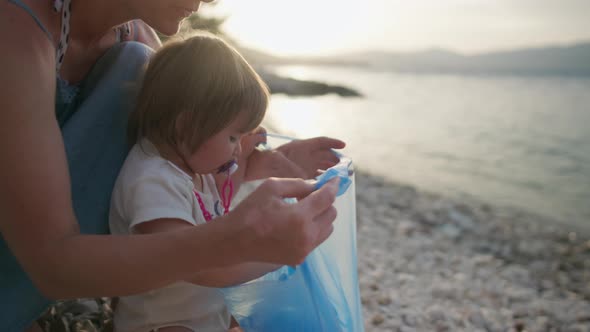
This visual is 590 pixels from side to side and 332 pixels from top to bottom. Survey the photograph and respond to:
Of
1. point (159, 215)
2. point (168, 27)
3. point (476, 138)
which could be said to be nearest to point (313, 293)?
point (159, 215)

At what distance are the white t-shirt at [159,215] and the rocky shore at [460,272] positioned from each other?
0.60 metres

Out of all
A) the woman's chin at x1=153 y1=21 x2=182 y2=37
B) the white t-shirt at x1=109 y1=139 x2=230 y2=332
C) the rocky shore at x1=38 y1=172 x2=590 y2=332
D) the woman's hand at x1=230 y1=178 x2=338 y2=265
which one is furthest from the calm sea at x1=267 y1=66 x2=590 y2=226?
the woman's hand at x1=230 y1=178 x2=338 y2=265

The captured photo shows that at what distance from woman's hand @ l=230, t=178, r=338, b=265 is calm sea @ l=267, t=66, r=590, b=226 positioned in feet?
15.9

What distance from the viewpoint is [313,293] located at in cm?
126

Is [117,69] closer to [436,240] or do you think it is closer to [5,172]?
[5,172]

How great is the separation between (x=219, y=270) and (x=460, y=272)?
2733 mm

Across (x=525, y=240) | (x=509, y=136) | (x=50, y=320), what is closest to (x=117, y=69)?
(x=50, y=320)

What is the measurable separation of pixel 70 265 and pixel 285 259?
1.23 feet

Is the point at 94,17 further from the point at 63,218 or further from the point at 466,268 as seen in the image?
the point at 466,268

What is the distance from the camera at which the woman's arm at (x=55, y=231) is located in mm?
942

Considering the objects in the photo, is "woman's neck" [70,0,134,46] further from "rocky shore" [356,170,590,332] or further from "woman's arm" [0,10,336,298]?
"rocky shore" [356,170,590,332]

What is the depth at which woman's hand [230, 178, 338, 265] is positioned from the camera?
0.87 m

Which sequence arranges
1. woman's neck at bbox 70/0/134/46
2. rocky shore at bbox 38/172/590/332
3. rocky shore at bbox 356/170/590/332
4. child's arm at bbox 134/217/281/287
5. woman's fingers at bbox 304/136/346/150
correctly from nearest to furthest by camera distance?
child's arm at bbox 134/217/281/287 < woman's neck at bbox 70/0/134/46 < woman's fingers at bbox 304/136/346/150 < rocky shore at bbox 38/172/590/332 < rocky shore at bbox 356/170/590/332

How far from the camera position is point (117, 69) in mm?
1417
